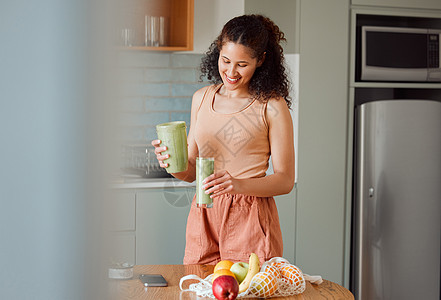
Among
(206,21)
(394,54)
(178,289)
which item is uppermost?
(206,21)

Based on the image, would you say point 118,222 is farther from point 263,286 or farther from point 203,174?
point 203,174

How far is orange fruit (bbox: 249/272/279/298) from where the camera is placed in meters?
1.18

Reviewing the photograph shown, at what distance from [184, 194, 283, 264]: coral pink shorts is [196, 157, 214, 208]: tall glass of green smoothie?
208mm

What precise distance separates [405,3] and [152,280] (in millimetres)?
2468

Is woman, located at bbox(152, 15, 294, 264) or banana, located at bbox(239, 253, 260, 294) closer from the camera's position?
banana, located at bbox(239, 253, 260, 294)

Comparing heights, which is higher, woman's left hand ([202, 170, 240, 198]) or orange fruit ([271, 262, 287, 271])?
woman's left hand ([202, 170, 240, 198])

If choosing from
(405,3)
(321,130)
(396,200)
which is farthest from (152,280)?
(405,3)

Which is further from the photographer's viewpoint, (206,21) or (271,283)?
(206,21)

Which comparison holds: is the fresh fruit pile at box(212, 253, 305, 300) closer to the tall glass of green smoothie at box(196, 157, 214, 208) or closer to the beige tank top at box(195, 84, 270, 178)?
the tall glass of green smoothie at box(196, 157, 214, 208)

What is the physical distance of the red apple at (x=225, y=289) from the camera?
114 cm

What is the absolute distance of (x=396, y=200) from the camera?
3080 mm

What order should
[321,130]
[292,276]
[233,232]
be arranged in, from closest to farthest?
[292,276]
[233,232]
[321,130]

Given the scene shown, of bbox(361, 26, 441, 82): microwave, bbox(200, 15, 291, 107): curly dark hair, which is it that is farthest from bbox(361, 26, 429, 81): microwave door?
bbox(200, 15, 291, 107): curly dark hair

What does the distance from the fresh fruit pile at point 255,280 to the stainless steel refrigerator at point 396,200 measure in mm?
1878
